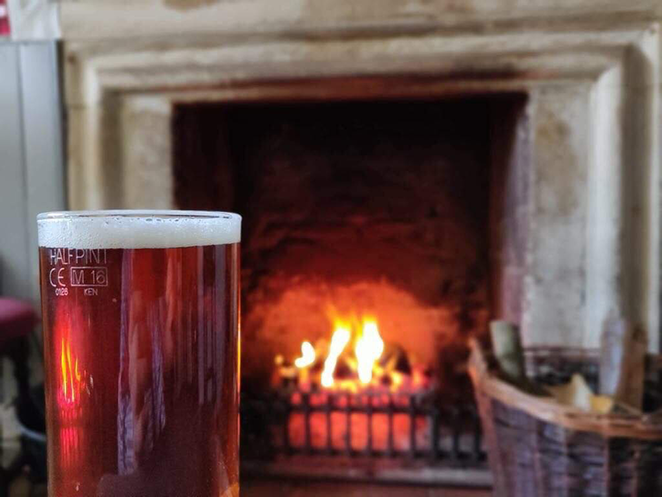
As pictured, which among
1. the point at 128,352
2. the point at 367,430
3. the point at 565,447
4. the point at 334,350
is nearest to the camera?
the point at 128,352

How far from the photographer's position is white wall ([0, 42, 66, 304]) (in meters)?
1.66

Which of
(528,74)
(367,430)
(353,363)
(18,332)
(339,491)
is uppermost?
(528,74)

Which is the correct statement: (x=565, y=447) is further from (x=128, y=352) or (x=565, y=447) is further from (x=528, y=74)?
(x=528, y=74)

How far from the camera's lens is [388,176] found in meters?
2.02

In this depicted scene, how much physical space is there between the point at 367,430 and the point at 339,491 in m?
0.22

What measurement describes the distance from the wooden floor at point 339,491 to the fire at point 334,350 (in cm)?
34

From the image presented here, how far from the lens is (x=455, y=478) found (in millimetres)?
1686

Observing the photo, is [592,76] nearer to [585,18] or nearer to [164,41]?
[585,18]

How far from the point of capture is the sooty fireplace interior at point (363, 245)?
6.44 ft

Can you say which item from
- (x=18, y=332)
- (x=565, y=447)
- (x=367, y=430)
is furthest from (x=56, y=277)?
(x=367, y=430)

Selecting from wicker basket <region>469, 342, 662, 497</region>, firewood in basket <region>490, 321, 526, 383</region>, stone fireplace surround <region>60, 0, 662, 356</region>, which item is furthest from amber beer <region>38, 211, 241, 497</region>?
stone fireplace surround <region>60, 0, 662, 356</region>

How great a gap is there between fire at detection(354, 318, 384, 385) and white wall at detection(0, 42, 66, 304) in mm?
1017

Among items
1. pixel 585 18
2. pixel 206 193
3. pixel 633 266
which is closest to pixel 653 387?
pixel 633 266

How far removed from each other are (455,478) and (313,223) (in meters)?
0.93
